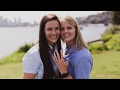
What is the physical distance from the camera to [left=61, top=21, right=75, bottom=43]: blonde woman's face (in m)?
3.47

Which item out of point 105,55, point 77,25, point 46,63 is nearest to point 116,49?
point 105,55

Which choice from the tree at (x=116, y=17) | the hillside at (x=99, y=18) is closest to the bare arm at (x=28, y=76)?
the hillside at (x=99, y=18)

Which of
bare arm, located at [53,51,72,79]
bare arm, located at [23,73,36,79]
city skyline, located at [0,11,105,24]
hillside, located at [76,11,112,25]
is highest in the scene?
city skyline, located at [0,11,105,24]

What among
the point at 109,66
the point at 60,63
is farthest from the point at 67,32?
the point at 109,66

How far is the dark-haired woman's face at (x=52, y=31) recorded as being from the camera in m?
3.48

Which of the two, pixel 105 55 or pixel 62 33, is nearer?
pixel 62 33

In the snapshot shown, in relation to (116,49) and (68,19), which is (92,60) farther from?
(68,19)

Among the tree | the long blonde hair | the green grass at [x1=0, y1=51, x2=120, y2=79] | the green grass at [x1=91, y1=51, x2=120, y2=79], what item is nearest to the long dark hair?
the long blonde hair

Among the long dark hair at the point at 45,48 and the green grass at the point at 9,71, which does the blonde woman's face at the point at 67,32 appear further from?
the green grass at the point at 9,71

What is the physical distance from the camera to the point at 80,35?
3.53 meters

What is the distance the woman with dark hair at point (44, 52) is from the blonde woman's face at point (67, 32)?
0.06 m

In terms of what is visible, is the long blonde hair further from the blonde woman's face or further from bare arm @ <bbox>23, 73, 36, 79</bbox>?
bare arm @ <bbox>23, 73, 36, 79</bbox>

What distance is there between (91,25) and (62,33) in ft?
1.54

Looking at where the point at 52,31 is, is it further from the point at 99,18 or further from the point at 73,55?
the point at 99,18
